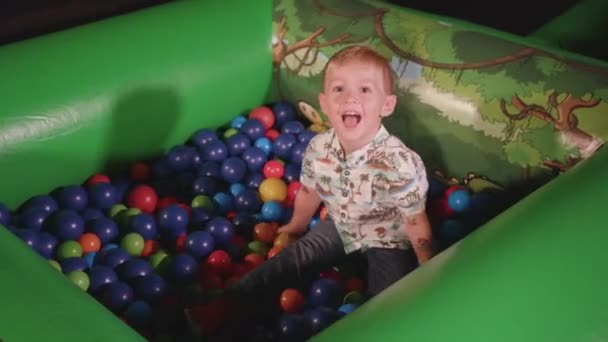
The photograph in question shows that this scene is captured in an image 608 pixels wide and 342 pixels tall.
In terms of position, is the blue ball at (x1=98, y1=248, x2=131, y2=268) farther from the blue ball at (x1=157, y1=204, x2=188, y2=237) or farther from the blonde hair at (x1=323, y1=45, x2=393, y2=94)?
the blonde hair at (x1=323, y1=45, x2=393, y2=94)

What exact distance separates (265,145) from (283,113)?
0.14 metres

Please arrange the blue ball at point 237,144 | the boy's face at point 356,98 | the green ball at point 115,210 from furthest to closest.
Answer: the blue ball at point 237,144 → the green ball at point 115,210 → the boy's face at point 356,98

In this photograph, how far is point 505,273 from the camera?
0.96 metres

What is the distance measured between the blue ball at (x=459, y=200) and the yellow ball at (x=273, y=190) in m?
0.40

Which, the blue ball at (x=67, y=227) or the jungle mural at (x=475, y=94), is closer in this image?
the jungle mural at (x=475, y=94)

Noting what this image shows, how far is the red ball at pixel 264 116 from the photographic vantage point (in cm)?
205

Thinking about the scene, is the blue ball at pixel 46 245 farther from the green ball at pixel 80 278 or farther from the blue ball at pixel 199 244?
the blue ball at pixel 199 244

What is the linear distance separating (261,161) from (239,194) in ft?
0.51

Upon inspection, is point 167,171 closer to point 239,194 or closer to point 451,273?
point 239,194

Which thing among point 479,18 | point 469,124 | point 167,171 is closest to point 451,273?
point 469,124

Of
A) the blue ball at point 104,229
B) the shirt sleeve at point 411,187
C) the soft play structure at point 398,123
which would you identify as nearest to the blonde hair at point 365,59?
the shirt sleeve at point 411,187

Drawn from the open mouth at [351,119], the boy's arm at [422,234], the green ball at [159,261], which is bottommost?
the green ball at [159,261]

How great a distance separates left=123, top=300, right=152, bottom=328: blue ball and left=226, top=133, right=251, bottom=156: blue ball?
63 cm

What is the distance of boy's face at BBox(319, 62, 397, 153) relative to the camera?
1.28 metres
